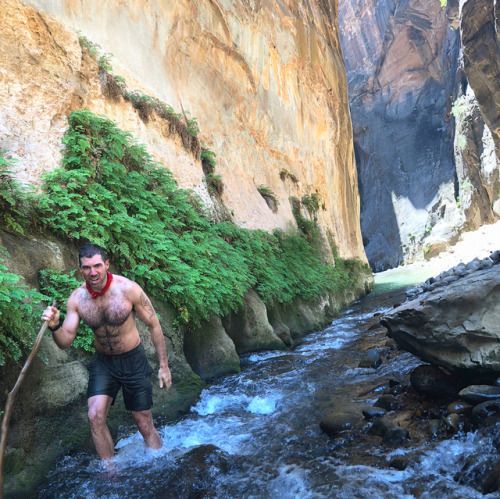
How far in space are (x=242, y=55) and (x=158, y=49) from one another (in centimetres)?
525

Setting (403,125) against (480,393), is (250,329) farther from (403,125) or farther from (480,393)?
(403,125)

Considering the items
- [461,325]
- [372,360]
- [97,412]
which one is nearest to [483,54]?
[372,360]

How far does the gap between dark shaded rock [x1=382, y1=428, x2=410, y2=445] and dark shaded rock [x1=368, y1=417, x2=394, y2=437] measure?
0.34ft

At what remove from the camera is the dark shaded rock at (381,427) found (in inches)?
152

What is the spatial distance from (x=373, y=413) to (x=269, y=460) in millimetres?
1320

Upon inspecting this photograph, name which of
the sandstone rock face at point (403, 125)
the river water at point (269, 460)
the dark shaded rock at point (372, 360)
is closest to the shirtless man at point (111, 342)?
the river water at point (269, 460)

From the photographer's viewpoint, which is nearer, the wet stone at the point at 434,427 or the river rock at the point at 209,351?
the wet stone at the point at 434,427

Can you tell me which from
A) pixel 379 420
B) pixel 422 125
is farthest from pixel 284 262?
pixel 422 125

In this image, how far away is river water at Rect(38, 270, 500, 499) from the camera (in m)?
3.10

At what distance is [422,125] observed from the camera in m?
51.8

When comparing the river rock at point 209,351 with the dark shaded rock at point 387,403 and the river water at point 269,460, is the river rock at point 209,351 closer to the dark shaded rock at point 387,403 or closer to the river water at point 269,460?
the river water at point 269,460

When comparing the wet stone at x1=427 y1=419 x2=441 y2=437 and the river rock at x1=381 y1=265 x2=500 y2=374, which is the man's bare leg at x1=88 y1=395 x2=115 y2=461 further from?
the river rock at x1=381 y1=265 x2=500 y2=374

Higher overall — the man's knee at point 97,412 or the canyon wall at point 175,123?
the canyon wall at point 175,123

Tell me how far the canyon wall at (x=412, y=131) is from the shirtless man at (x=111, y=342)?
1480 inches
